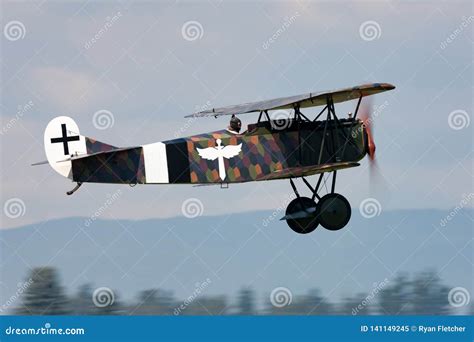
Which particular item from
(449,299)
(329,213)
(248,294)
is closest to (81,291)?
(248,294)

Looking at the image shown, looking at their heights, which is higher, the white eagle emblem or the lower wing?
the white eagle emblem

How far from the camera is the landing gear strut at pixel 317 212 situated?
953 inches

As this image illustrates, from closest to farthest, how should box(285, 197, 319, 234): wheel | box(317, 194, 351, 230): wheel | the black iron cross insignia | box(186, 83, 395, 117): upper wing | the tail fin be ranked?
the tail fin, the black iron cross insignia, box(186, 83, 395, 117): upper wing, box(317, 194, 351, 230): wheel, box(285, 197, 319, 234): wheel

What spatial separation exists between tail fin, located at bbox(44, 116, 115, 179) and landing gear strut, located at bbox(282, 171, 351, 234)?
424 cm

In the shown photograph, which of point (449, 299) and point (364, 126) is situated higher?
point (364, 126)

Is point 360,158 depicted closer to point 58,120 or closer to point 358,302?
point 358,302

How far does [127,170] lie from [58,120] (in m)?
1.71

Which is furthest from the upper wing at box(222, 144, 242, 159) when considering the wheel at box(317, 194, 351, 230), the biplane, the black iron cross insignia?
the black iron cross insignia

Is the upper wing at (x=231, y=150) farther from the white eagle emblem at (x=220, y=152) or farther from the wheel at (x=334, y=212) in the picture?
the wheel at (x=334, y=212)

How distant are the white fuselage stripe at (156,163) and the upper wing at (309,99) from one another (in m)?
1.60

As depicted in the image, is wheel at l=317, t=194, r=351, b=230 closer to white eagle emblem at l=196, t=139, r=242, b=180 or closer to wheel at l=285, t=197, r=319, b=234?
wheel at l=285, t=197, r=319, b=234

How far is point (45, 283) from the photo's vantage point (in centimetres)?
2692

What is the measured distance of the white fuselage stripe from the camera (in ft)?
77.9

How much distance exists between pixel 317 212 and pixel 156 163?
11.3 feet
